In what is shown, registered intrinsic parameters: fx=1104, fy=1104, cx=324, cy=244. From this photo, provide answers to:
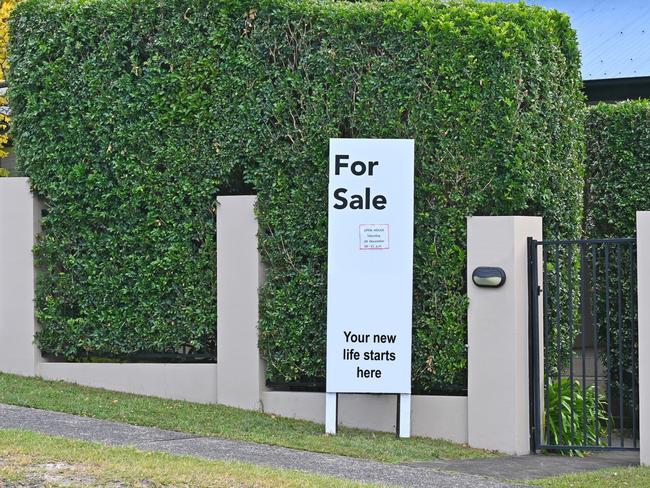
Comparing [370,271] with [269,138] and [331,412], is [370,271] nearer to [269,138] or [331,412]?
[331,412]

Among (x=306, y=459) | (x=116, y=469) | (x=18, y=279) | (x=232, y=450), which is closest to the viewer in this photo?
(x=116, y=469)

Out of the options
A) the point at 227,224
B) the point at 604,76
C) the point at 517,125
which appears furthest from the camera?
the point at 604,76

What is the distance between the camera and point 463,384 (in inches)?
397

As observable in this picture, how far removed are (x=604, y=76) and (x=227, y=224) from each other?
26.0 ft

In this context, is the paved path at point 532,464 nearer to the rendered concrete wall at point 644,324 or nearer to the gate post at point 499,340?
the gate post at point 499,340

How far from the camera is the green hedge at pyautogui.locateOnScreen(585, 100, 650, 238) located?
11.7 m

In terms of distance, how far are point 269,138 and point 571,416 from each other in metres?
3.74

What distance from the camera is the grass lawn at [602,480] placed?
8258mm

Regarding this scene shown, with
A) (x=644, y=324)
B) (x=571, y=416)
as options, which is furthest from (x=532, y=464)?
(x=644, y=324)

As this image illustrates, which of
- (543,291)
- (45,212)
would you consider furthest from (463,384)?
(45,212)

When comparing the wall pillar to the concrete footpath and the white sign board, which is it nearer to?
the white sign board

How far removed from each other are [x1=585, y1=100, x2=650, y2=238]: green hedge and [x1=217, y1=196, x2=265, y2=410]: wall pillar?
384 cm

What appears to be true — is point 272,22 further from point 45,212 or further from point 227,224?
point 45,212

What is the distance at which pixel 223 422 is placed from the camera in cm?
966
